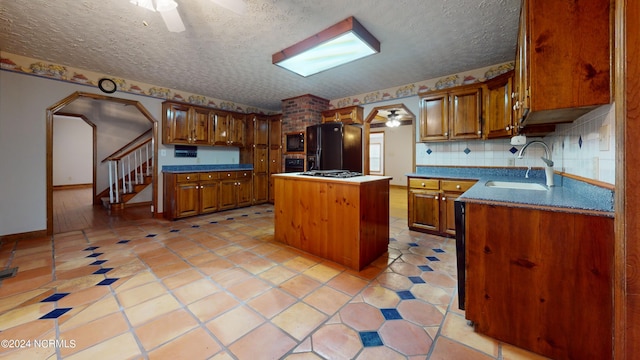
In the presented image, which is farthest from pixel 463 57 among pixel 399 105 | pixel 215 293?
pixel 215 293

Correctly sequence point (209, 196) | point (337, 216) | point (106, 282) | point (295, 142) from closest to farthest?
1. point (106, 282)
2. point (337, 216)
3. point (209, 196)
4. point (295, 142)

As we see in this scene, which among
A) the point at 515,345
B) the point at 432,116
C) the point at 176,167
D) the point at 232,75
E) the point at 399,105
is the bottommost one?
the point at 515,345

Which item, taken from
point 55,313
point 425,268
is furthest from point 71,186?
point 425,268

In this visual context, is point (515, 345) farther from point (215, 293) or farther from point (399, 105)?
point (399, 105)

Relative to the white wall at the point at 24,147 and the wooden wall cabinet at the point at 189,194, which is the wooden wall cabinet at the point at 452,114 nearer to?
the wooden wall cabinet at the point at 189,194

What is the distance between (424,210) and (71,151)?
1120 centimetres

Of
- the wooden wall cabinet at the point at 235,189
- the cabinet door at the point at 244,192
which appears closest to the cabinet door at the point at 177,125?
the wooden wall cabinet at the point at 235,189

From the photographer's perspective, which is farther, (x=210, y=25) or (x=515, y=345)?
(x=210, y=25)

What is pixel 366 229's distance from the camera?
7.83 ft

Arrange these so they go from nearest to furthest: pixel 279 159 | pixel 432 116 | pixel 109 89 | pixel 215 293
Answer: pixel 215 293
pixel 432 116
pixel 109 89
pixel 279 159

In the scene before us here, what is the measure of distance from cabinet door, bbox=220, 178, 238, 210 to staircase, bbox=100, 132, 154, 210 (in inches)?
85.0

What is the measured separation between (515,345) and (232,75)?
4.38 metres

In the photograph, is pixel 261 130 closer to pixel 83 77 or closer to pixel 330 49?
pixel 83 77

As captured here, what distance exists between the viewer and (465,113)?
3.31 meters
